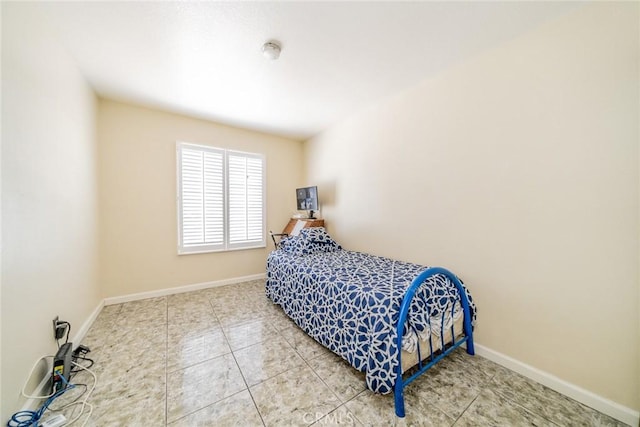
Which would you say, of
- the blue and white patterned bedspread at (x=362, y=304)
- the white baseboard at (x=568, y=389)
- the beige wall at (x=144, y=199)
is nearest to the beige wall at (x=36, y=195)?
the beige wall at (x=144, y=199)

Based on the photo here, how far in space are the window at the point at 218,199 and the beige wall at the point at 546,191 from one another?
2.53 m

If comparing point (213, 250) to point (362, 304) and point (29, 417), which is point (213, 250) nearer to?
point (29, 417)

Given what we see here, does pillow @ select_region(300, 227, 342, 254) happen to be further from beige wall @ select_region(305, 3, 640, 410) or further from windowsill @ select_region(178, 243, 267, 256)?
windowsill @ select_region(178, 243, 267, 256)

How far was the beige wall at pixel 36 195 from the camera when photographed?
46.8 inches

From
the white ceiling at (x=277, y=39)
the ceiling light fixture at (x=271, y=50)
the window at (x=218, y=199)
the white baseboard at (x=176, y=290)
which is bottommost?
the white baseboard at (x=176, y=290)

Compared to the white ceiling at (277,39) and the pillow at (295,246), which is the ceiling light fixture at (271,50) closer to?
the white ceiling at (277,39)

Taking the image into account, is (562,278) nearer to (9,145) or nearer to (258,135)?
(9,145)

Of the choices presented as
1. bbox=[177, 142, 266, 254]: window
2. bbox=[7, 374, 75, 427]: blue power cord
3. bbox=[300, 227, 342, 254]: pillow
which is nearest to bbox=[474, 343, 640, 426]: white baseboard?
bbox=[300, 227, 342, 254]: pillow

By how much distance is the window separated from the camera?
3.22 metres

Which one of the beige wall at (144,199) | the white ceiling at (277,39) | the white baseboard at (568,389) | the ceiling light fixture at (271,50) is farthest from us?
the beige wall at (144,199)

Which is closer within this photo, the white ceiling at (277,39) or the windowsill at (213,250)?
the white ceiling at (277,39)

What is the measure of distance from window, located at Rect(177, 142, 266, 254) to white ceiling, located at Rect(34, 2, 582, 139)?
2.96ft

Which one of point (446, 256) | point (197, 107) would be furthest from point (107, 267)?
point (446, 256)

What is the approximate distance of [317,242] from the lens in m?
2.93
